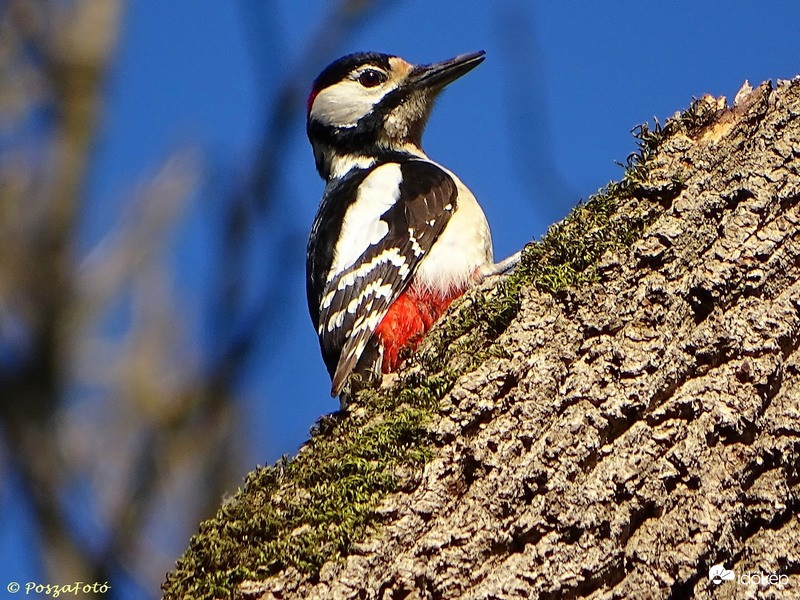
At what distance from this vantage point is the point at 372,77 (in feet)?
17.3

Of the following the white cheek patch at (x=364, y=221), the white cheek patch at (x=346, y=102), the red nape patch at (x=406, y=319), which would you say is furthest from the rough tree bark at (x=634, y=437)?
the white cheek patch at (x=346, y=102)

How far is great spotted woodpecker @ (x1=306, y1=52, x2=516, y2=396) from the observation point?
375 centimetres

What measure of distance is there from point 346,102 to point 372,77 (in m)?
0.18

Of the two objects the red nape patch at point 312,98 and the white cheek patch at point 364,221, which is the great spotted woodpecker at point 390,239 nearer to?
the white cheek patch at point 364,221

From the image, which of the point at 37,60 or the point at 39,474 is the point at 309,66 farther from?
the point at 39,474

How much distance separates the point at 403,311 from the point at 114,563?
155 centimetres

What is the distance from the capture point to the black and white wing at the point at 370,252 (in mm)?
3777

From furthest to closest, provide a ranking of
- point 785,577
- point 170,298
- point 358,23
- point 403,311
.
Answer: point 170,298 → point 358,23 → point 403,311 → point 785,577

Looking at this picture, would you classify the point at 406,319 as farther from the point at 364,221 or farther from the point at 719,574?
the point at 719,574

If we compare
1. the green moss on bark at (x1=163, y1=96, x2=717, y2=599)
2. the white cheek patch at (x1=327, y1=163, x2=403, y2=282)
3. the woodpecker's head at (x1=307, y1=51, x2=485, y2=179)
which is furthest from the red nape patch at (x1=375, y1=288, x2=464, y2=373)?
the woodpecker's head at (x1=307, y1=51, x2=485, y2=179)

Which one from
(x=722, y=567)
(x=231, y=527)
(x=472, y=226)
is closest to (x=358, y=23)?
(x=472, y=226)

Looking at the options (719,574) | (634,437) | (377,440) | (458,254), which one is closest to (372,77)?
(458,254)

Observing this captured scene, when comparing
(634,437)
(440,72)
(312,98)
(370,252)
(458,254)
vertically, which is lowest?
(634,437)

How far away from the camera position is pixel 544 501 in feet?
7.22
